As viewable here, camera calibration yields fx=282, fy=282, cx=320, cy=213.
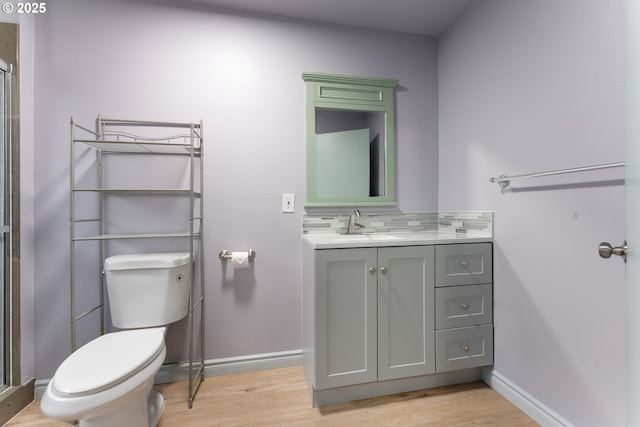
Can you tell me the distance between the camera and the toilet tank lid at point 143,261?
1.44 metres

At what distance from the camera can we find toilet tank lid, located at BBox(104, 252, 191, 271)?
56.7 inches

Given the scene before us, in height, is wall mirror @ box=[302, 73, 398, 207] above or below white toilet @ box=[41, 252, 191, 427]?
above

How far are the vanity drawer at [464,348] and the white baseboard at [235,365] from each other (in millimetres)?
880

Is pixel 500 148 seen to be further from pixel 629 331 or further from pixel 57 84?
pixel 57 84

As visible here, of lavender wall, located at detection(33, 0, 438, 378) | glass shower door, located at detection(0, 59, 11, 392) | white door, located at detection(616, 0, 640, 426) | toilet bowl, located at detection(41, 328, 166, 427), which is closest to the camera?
white door, located at detection(616, 0, 640, 426)

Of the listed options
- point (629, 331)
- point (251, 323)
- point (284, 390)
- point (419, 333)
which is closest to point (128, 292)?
point (251, 323)

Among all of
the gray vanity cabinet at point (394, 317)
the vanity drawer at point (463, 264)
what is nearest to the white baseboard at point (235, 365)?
the gray vanity cabinet at point (394, 317)

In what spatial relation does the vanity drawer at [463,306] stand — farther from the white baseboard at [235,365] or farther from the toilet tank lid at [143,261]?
the toilet tank lid at [143,261]

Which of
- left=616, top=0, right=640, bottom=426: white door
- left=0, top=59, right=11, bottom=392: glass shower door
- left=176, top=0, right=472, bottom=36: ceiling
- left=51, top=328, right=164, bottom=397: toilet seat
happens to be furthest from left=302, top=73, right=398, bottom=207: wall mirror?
left=0, top=59, right=11, bottom=392: glass shower door

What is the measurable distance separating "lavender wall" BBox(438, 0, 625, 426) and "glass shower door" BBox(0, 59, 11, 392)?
253 centimetres

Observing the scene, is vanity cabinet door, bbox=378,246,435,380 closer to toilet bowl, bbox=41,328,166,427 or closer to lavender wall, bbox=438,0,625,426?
lavender wall, bbox=438,0,625,426

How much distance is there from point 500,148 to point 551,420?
132 cm

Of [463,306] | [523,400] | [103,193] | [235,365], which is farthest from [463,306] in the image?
[103,193]

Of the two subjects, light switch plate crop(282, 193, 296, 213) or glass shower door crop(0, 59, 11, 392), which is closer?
glass shower door crop(0, 59, 11, 392)
